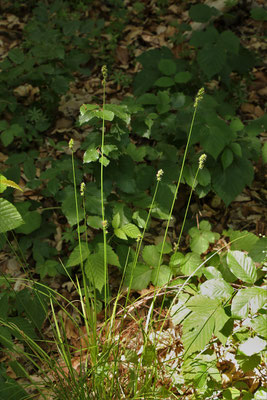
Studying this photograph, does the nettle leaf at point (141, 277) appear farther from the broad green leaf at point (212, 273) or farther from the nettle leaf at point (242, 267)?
the nettle leaf at point (242, 267)

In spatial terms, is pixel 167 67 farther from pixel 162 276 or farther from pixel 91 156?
pixel 162 276

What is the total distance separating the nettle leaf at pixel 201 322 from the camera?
133 centimetres

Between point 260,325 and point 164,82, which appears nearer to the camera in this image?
point 260,325

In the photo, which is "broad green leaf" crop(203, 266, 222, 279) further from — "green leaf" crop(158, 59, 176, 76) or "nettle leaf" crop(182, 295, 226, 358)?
"green leaf" crop(158, 59, 176, 76)

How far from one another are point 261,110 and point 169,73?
3.01 ft

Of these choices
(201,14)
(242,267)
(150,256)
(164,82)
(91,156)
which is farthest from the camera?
(201,14)

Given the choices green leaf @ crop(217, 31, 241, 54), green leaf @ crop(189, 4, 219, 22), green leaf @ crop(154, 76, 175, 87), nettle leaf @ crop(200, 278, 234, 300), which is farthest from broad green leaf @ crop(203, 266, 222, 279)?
green leaf @ crop(189, 4, 219, 22)

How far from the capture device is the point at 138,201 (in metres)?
2.00

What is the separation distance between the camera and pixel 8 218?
1413mm

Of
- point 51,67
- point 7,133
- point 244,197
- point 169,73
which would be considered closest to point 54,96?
point 51,67

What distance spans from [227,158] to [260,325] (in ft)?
3.64

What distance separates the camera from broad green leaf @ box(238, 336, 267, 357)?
1.18 meters

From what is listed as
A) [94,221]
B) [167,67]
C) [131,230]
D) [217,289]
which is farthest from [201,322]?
[167,67]

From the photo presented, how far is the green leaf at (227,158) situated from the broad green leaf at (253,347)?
1.09 meters
